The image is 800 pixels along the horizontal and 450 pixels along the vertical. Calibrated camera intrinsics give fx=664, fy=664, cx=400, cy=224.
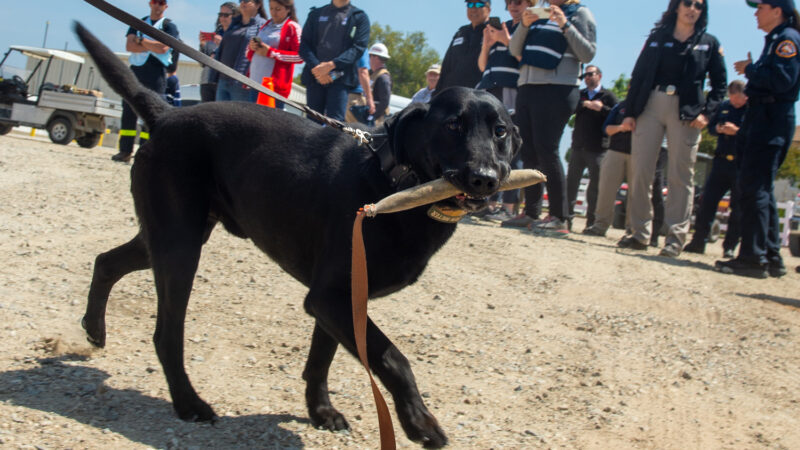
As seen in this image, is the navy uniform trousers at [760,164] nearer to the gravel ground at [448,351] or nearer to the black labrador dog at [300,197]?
the gravel ground at [448,351]

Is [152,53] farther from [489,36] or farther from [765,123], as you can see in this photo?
[765,123]

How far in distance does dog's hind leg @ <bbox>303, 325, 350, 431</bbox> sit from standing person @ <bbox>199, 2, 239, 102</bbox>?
17.8ft

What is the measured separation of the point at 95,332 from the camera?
3.48 metres

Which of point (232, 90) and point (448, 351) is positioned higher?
point (232, 90)

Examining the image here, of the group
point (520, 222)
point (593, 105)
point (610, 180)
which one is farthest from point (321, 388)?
point (593, 105)

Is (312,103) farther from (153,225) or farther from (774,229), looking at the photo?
(774,229)

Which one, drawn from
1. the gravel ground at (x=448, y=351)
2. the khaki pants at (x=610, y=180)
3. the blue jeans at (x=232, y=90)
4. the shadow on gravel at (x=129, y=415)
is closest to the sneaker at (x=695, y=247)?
the khaki pants at (x=610, y=180)

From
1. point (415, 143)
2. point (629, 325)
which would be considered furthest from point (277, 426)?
point (629, 325)

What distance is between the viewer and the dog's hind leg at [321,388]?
3.04m

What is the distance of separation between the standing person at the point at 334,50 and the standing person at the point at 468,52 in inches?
46.4

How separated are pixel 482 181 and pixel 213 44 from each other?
33.4 ft

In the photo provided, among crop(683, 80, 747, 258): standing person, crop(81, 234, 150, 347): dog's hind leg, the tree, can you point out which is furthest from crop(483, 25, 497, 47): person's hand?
the tree

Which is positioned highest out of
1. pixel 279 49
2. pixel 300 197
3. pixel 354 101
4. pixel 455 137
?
pixel 279 49

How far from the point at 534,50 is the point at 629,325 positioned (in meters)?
3.16
